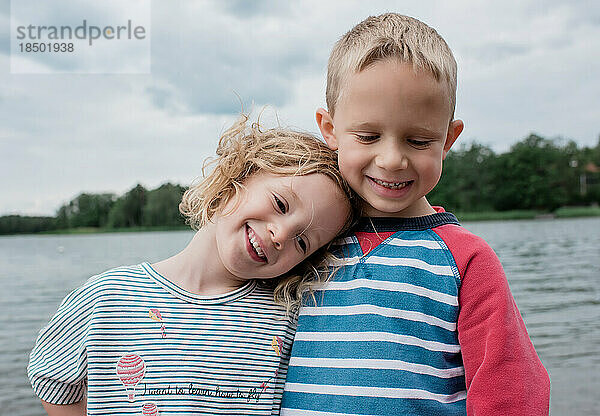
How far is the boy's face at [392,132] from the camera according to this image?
155 centimetres

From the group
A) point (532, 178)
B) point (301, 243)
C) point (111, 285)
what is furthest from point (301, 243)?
point (532, 178)

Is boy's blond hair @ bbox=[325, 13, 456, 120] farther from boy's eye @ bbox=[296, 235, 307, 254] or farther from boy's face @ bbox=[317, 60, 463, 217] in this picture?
boy's eye @ bbox=[296, 235, 307, 254]

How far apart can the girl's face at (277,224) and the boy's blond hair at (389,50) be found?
257 mm

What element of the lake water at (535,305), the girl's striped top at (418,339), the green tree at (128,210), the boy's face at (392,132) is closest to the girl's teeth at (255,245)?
the girl's striped top at (418,339)

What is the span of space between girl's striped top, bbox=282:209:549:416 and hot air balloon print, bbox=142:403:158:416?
1.21 feet

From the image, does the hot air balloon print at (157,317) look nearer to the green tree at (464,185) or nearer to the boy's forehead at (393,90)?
the boy's forehead at (393,90)

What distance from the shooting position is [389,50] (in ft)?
5.19

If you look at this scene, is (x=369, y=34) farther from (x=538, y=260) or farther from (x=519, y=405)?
(x=538, y=260)

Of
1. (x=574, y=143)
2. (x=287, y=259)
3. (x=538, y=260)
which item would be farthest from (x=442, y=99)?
(x=574, y=143)

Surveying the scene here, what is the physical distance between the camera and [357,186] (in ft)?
5.61

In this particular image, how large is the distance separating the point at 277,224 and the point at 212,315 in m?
0.33

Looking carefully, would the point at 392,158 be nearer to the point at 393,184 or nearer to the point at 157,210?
the point at 393,184

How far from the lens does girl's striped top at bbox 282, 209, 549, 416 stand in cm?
146

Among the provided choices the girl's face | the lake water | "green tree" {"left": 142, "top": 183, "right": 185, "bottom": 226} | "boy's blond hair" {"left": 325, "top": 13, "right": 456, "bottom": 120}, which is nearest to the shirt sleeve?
the girl's face
